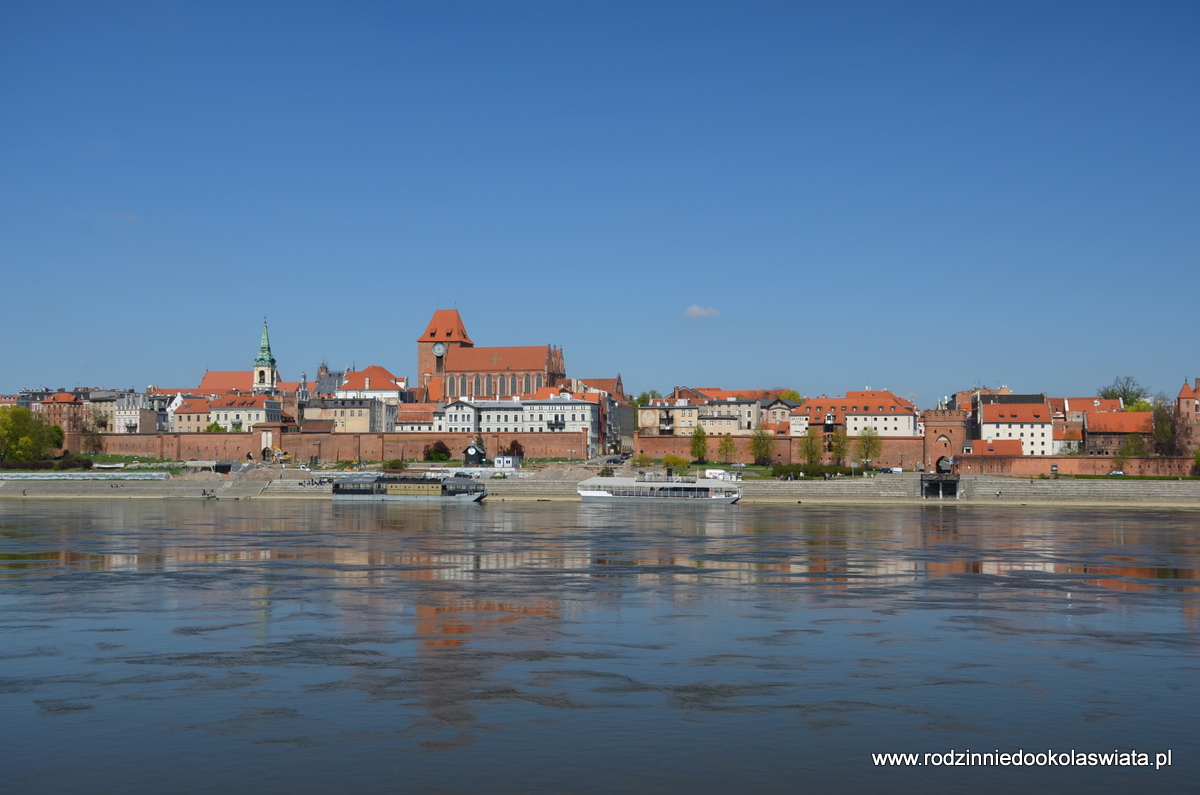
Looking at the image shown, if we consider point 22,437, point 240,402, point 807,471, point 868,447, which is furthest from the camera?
point 240,402

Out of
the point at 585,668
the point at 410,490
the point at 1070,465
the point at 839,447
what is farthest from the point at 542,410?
the point at 585,668

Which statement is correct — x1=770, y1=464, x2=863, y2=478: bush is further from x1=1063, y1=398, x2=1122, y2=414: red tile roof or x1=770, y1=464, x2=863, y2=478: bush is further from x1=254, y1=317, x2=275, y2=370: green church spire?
x1=254, y1=317, x2=275, y2=370: green church spire

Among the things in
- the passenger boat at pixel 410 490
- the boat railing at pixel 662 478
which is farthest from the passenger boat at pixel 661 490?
the passenger boat at pixel 410 490

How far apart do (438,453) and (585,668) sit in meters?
64.7

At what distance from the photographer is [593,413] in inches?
3339

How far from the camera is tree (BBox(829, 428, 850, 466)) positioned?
233 feet

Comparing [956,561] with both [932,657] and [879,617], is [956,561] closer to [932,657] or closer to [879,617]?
[879,617]

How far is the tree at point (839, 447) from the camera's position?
71000 millimetres

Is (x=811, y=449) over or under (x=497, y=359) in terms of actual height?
under

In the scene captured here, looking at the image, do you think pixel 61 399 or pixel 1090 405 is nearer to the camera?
pixel 1090 405

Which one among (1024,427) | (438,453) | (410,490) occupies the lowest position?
(410,490)

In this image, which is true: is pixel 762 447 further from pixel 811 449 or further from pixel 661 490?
pixel 661 490

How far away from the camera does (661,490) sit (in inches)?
2164

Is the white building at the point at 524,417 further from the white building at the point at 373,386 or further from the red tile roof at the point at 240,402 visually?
the red tile roof at the point at 240,402
